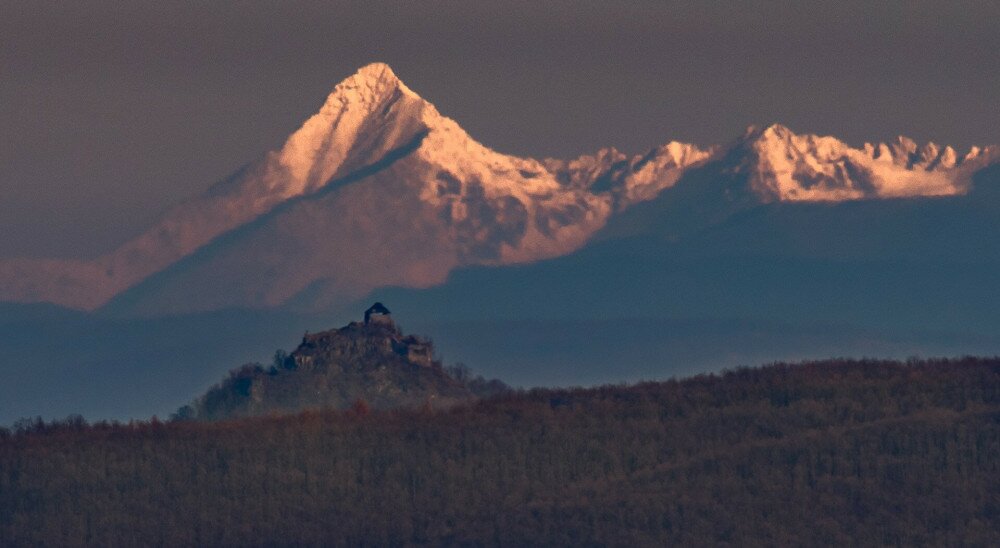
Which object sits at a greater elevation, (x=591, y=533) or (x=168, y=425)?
(x=168, y=425)

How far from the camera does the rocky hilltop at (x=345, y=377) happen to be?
535ft

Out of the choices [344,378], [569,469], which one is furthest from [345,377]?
[569,469]

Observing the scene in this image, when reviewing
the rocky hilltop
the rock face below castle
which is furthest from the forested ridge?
the rock face below castle

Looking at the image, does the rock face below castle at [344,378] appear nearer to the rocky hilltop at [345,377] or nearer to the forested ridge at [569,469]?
the rocky hilltop at [345,377]

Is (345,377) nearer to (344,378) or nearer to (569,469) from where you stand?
(344,378)

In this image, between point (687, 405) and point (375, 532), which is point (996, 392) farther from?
point (375, 532)

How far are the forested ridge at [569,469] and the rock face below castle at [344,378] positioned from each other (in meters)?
23.9

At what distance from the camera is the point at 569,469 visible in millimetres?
128625

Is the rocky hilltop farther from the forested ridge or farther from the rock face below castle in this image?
the forested ridge

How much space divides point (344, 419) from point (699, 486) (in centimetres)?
1915

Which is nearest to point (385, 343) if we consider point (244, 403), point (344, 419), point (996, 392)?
point (244, 403)

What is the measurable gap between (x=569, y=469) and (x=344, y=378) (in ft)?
132

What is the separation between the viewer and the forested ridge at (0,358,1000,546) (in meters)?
120

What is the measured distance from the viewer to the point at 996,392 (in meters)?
136
